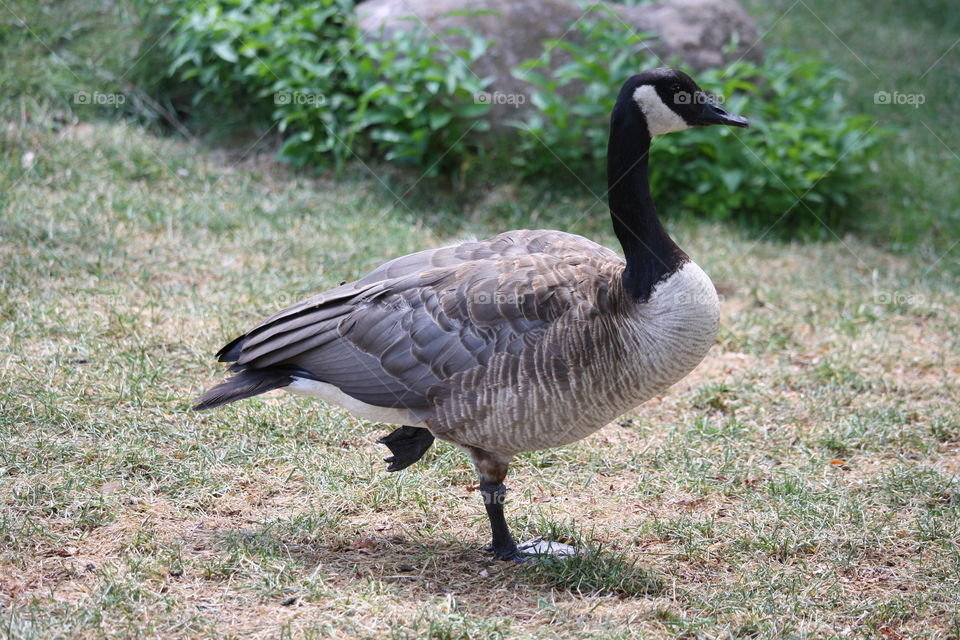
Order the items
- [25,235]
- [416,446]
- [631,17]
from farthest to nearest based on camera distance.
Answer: [631,17], [25,235], [416,446]

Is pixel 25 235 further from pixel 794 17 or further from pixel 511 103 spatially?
Result: pixel 794 17

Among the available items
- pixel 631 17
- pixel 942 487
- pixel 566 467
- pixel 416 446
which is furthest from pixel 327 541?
pixel 631 17

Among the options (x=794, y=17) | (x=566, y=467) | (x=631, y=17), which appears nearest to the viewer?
(x=566, y=467)

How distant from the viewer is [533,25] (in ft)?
27.3

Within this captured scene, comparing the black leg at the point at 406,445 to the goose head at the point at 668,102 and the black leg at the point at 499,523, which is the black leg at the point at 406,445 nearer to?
the black leg at the point at 499,523

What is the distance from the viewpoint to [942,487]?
4.51 m

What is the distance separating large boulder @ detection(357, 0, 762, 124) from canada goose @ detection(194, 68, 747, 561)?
427 cm

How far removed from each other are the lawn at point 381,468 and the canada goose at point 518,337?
0.53 m

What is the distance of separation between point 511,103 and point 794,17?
590cm

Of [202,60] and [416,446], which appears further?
[202,60]

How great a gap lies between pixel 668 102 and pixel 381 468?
218 cm

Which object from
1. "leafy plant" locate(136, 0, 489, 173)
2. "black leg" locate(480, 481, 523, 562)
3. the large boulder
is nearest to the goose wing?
"black leg" locate(480, 481, 523, 562)

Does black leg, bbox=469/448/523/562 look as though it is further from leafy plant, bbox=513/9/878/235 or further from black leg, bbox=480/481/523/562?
leafy plant, bbox=513/9/878/235

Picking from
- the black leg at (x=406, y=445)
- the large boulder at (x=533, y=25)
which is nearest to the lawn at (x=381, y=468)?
the black leg at (x=406, y=445)
